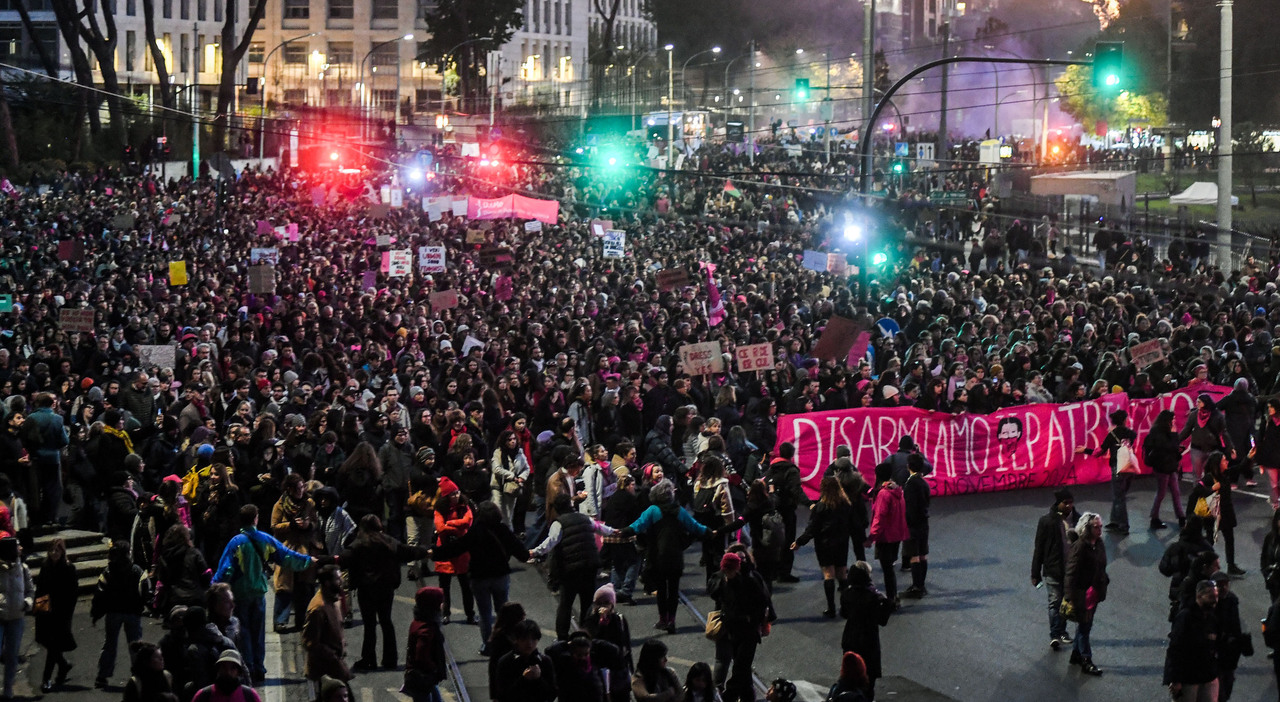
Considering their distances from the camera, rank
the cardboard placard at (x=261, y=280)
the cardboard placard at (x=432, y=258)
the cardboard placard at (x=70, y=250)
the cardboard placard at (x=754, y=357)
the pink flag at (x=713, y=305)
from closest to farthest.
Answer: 1. the cardboard placard at (x=754, y=357)
2. the pink flag at (x=713, y=305)
3. the cardboard placard at (x=261, y=280)
4. the cardboard placard at (x=432, y=258)
5. the cardboard placard at (x=70, y=250)

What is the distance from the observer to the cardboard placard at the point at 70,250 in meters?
30.2

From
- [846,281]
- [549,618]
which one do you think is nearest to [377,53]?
[846,281]

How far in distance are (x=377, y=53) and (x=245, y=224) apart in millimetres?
74797

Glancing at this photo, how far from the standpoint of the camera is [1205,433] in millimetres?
16094

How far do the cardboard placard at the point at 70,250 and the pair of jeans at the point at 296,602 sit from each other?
19.1 meters

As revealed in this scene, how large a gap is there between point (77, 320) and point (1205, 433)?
1378 centimetres

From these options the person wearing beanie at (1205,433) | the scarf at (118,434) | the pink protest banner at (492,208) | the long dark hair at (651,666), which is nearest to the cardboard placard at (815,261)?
the pink protest banner at (492,208)

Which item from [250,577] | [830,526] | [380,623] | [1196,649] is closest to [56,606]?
[250,577]

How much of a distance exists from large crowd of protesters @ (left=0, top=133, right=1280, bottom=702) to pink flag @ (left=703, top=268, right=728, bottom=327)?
9 centimetres

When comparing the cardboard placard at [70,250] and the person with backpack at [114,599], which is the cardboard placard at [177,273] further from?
the person with backpack at [114,599]

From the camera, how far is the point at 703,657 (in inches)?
473

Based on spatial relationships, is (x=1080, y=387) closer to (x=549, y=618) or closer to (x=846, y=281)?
(x=549, y=618)

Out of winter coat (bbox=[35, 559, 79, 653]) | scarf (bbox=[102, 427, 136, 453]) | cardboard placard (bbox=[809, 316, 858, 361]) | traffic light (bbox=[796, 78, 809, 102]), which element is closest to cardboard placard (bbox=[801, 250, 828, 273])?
traffic light (bbox=[796, 78, 809, 102])

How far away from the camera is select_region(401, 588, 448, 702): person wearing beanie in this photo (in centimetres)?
995
